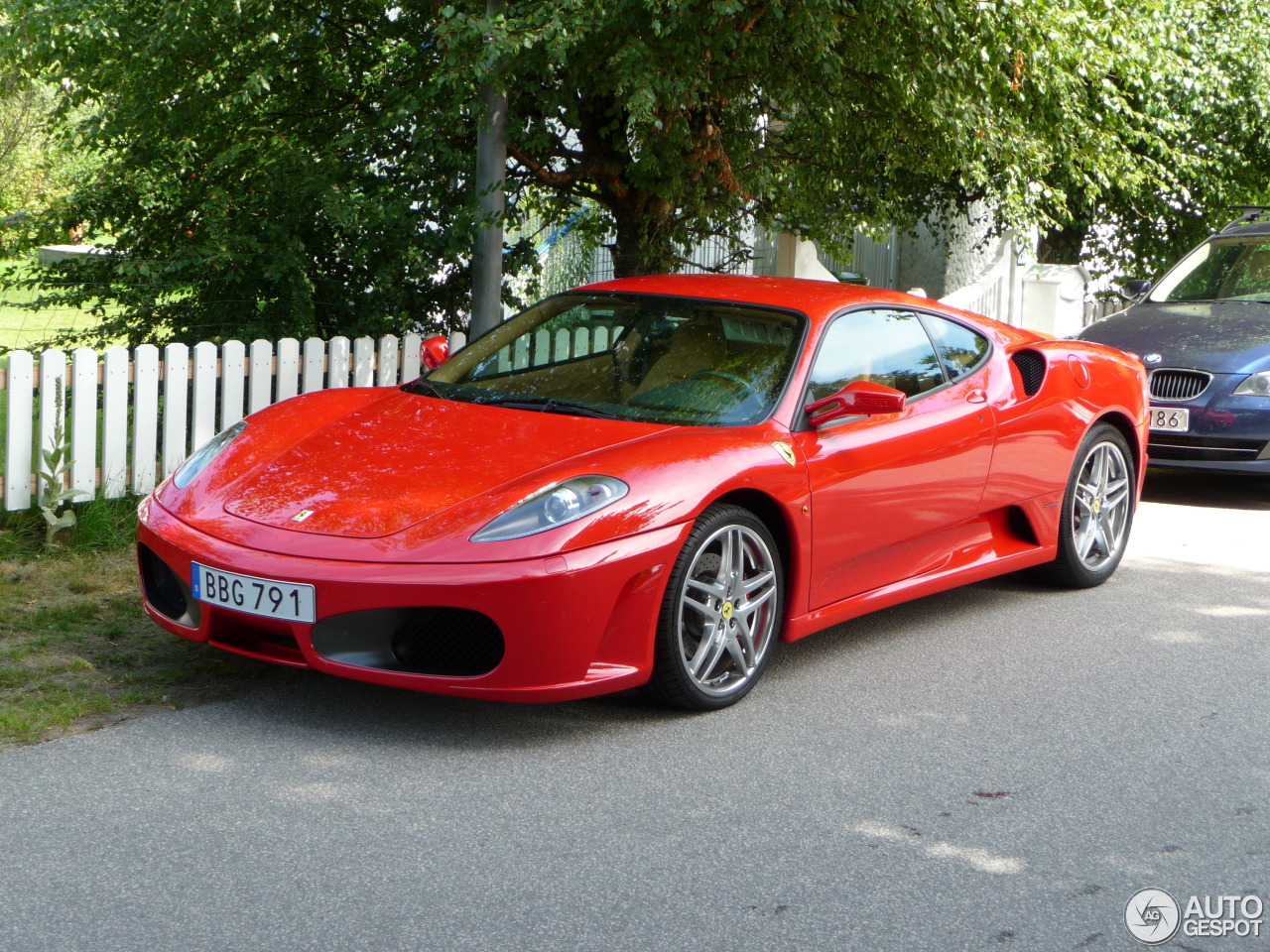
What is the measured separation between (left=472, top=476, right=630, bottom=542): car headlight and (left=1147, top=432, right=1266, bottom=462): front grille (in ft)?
18.7

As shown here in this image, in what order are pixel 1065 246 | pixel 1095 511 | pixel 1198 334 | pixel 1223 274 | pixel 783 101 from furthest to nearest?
pixel 1065 246 → pixel 1223 274 → pixel 1198 334 → pixel 783 101 → pixel 1095 511

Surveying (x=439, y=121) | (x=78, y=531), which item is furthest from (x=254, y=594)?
(x=439, y=121)

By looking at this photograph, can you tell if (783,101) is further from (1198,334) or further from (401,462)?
(401,462)

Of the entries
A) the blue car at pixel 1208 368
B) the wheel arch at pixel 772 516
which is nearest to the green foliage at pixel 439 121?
the blue car at pixel 1208 368

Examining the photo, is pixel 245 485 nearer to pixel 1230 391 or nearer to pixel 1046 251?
pixel 1230 391

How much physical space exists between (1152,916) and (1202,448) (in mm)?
6113

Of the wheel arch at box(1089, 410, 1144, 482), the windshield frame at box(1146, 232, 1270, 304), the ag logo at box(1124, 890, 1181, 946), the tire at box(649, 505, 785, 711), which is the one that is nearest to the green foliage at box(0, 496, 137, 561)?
the tire at box(649, 505, 785, 711)

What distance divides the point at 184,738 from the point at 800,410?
225 centimetres

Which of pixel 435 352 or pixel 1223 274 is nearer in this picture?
pixel 435 352

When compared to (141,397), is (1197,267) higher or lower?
higher

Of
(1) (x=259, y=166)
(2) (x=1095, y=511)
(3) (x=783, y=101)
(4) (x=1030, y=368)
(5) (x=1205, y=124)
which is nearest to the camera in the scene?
(4) (x=1030, y=368)

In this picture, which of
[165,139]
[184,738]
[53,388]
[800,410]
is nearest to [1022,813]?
[800,410]

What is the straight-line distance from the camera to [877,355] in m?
5.41

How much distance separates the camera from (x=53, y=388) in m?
6.61
